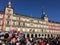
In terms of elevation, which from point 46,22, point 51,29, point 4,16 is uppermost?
point 4,16

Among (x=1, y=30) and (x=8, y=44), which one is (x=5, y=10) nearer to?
(x=1, y=30)

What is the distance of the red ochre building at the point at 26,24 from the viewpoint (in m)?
55.0

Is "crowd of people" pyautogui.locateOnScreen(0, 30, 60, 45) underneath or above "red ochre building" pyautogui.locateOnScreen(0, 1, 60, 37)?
above

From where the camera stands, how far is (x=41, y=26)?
73625mm

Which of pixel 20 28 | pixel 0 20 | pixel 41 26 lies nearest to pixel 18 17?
pixel 20 28

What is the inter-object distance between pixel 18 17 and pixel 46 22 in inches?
864

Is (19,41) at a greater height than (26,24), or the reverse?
(19,41)

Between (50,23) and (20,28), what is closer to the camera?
(20,28)

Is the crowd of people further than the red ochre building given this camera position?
No

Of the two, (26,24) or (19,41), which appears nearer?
(19,41)

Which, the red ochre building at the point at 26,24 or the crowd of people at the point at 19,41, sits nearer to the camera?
the crowd of people at the point at 19,41

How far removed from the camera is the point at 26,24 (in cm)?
6450

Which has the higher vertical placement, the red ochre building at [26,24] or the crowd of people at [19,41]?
the crowd of people at [19,41]

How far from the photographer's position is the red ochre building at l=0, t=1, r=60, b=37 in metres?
55.0
